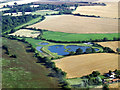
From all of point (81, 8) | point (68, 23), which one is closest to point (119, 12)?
point (81, 8)

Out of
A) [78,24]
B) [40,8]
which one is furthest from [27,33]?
[40,8]

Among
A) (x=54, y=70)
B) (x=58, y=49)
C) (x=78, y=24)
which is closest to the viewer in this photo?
(x=54, y=70)

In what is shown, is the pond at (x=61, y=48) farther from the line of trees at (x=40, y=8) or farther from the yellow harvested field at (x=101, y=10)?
the line of trees at (x=40, y=8)

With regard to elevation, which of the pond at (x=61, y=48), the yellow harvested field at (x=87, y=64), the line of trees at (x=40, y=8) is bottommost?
the pond at (x=61, y=48)

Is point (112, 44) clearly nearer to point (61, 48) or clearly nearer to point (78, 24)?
point (61, 48)

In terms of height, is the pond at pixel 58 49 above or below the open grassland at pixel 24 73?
below

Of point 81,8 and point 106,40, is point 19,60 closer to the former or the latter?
point 106,40

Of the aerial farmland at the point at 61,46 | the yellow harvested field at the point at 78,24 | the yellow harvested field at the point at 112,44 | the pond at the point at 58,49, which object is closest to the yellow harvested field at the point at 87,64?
the aerial farmland at the point at 61,46
